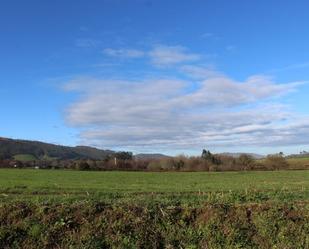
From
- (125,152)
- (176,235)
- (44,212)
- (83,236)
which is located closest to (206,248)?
(176,235)

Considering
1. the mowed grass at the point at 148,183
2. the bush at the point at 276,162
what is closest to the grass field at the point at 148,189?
the mowed grass at the point at 148,183

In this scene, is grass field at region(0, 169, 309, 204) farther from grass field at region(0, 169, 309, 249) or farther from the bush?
the bush

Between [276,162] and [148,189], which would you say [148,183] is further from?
[276,162]

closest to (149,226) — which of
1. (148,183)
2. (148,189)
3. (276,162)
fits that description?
(148,189)

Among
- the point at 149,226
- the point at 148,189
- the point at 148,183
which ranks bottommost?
the point at 149,226

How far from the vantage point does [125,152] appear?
120 metres

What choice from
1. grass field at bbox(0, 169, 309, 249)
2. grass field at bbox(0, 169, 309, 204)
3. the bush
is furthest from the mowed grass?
the bush

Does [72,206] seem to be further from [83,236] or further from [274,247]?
[274,247]

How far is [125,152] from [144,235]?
109700 millimetres

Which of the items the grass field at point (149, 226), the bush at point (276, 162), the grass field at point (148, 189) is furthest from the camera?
the bush at point (276, 162)

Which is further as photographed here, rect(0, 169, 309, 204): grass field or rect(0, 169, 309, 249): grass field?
rect(0, 169, 309, 204): grass field

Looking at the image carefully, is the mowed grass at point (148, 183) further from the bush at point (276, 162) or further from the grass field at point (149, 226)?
the bush at point (276, 162)

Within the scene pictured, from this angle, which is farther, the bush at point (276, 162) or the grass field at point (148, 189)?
the bush at point (276, 162)

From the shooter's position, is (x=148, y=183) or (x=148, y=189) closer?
(x=148, y=189)
